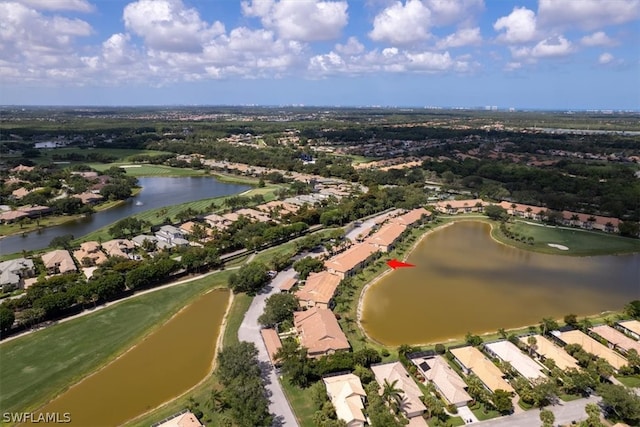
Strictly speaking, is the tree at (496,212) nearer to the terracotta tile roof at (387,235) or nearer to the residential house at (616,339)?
the terracotta tile roof at (387,235)

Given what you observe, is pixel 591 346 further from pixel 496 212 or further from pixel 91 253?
pixel 91 253

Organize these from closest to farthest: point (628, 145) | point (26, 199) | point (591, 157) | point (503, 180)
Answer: point (26, 199) < point (503, 180) < point (591, 157) < point (628, 145)

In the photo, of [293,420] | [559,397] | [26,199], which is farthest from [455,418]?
[26,199]

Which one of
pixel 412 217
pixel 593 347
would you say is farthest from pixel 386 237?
pixel 593 347

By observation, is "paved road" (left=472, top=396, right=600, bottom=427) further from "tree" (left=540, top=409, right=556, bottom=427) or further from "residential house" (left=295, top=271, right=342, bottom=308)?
"residential house" (left=295, top=271, right=342, bottom=308)

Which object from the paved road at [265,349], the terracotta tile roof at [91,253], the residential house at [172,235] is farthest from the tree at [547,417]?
the terracotta tile roof at [91,253]

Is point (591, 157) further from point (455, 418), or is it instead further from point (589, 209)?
point (455, 418)
